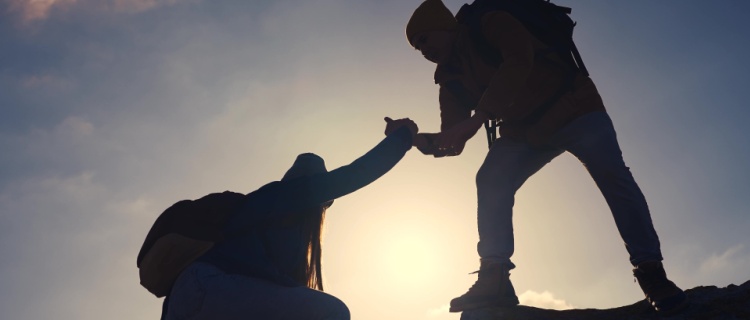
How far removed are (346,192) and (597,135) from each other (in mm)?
2310

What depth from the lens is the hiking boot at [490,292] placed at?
5.02 metres

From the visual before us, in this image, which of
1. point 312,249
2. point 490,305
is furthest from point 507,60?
point 312,249

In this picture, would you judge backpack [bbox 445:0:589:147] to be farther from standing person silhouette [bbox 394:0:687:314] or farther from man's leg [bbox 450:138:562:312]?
man's leg [bbox 450:138:562:312]

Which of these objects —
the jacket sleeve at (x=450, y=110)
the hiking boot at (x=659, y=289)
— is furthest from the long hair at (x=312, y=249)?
the hiking boot at (x=659, y=289)

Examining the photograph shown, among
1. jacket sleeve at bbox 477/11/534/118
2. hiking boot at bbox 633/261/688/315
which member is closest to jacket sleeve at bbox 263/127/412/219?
jacket sleeve at bbox 477/11/534/118

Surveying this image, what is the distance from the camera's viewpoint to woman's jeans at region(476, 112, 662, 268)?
191 inches

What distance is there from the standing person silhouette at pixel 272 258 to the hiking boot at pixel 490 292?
1.43m

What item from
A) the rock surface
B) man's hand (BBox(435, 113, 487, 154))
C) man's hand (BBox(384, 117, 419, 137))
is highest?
man's hand (BBox(384, 117, 419, 137))

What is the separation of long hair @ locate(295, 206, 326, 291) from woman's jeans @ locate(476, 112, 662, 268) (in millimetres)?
1624

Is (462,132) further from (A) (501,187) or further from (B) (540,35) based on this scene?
(B) (540,35)

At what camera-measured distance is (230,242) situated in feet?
12.0

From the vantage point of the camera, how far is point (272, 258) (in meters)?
3.70

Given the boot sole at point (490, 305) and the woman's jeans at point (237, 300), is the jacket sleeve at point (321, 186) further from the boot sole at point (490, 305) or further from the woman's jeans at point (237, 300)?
the boot sole at point (490, 305)

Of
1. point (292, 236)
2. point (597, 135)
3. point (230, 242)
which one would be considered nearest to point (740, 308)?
point (597, 135)
